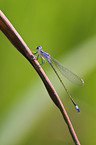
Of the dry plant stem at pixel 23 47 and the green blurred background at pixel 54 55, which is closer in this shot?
the dry plant stem at pixel 23 47

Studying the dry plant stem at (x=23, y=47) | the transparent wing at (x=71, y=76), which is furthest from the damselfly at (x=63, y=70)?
the dry plant stem at (x=23, y=47)

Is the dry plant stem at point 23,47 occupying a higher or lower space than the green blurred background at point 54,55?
lower

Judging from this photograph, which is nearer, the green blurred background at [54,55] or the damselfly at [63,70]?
the damselfly at [63,70]

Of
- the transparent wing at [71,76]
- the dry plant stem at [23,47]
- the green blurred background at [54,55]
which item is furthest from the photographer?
the green blurred background at [54,55]

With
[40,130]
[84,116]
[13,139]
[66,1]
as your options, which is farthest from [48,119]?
[66,1]

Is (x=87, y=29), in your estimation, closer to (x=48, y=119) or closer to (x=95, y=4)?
(x=95, y=4)

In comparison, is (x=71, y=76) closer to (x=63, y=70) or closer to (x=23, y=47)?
(x=63, y=70)

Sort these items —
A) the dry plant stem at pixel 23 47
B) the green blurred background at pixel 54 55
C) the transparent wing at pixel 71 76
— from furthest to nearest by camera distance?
the green blurred background at pixel 54 55 → the transparent wing at pixel 71 76 → the dry plant stem at pixel 23 47

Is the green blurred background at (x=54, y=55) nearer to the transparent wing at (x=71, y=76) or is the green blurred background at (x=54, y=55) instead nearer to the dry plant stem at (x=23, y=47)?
the transparent wing at (x=71, y=76)

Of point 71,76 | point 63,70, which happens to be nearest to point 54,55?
point 63,70
